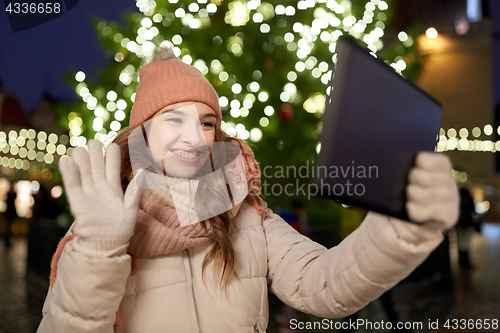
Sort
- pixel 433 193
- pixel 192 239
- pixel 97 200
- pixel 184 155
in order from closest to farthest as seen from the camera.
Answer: pixel 433 193 → pixel 97 200 → pixel 192 239 → pixel 184 155

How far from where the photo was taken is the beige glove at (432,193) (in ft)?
2.95

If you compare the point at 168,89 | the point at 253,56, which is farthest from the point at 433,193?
the point at 253,56

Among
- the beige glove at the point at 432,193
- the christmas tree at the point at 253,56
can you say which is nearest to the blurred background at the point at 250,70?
the christmas tree at the point at 253,56

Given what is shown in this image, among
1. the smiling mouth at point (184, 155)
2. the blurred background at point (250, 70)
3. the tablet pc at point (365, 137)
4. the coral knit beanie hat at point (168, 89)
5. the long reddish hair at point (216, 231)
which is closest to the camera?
the tablet pc at point (365, 137)

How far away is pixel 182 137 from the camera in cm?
161

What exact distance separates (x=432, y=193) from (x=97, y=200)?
2.92 feet

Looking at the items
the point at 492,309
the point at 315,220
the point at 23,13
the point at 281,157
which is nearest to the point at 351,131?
the point at 23,13

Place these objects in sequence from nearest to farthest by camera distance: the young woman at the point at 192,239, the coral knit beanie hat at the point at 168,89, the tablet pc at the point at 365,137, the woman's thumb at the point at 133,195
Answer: the tablet pc at the point at 365,137 < the young woman at the point at 192,239 < the woman's thumb at the point at 133,195 < the coral knit beanie hat at the point at 168,89

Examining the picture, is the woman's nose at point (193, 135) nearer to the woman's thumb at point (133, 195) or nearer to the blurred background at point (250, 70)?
the woman's thumb at point (133, 195)

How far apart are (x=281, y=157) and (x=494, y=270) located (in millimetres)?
5924

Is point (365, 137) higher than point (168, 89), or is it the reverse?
point (168, 89)

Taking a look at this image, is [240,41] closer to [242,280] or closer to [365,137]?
[242,280]

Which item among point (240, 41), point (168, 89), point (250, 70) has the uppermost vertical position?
point (240, 41)

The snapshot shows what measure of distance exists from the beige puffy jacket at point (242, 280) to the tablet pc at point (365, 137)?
13 cm
